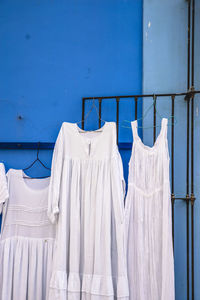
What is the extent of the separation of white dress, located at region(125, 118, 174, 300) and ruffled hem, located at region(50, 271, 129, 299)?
8 cm

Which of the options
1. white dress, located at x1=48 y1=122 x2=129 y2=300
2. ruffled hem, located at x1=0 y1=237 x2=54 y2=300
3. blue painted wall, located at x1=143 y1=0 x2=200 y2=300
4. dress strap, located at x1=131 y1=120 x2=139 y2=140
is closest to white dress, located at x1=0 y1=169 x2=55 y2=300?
ruffled hem, located at x1=0 y1=237 x2=54 y2=300

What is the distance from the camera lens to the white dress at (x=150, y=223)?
1962 millimetres

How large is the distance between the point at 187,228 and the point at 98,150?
2.22 feet

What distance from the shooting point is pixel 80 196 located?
2145mm

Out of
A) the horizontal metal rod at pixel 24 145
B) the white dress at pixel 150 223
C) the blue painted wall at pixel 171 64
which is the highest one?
the blue painted wall at pixel 171 64

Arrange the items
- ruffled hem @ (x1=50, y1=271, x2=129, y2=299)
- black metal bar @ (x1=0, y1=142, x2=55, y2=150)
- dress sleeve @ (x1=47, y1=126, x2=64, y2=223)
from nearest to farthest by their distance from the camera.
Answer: ruffled hem @ (x1=50, y1=271, x2=129, y2=299) → dress sleeve @ (x1=47, y1=126, x2=64, y2=223) → black metal bar @ (x1=0, y1=142, x2=55, y2=150)

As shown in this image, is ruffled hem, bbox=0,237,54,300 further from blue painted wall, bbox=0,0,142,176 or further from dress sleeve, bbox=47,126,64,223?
blue painted wall, bbox=0,0,142,176

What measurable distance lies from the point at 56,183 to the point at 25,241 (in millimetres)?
411

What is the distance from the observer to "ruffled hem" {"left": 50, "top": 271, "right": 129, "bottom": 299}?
1.95 m

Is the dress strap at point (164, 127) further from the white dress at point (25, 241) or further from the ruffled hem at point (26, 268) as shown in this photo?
the ruffled hem at point (26, 268)

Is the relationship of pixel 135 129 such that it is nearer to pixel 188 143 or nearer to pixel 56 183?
pixel 188 143

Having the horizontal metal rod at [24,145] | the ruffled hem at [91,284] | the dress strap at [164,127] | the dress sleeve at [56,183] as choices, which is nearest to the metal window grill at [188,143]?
the horizontal metal rod at [24,145]

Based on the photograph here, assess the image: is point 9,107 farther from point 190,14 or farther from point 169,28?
point 190,14

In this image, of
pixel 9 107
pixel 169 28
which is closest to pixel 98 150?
pixel 9 107
